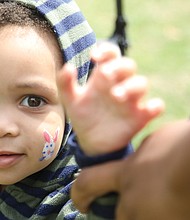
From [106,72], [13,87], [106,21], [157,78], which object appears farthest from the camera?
[106,21]

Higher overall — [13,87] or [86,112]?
[86,112]

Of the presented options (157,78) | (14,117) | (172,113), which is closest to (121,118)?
(14,117)

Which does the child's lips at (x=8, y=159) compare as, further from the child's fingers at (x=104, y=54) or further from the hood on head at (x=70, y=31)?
the child's fingers at (x=104, y=54)

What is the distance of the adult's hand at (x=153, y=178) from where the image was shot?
2.76 ft

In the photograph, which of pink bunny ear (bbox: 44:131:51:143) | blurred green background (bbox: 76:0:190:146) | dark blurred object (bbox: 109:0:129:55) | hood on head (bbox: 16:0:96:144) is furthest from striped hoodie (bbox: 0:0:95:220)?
blurred green background (bbox: 76:0:190:146)

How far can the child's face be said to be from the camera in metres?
1.42

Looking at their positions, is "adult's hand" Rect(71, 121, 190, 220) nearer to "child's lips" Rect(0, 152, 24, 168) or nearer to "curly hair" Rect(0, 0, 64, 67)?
"child's lips" Rect(0, 152, 24, 168)

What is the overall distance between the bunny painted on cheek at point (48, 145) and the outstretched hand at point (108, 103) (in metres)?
0.51

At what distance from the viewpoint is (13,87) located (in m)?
1.43

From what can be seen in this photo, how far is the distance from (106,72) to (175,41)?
4202 millimetres

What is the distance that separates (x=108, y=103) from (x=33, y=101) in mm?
564

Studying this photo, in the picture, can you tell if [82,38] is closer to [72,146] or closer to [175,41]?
[72,146]

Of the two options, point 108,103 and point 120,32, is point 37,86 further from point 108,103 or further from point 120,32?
point 120,32

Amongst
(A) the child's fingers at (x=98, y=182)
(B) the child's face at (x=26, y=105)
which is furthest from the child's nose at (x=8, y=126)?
(A) the child's fingers at (x=98, y=182)
